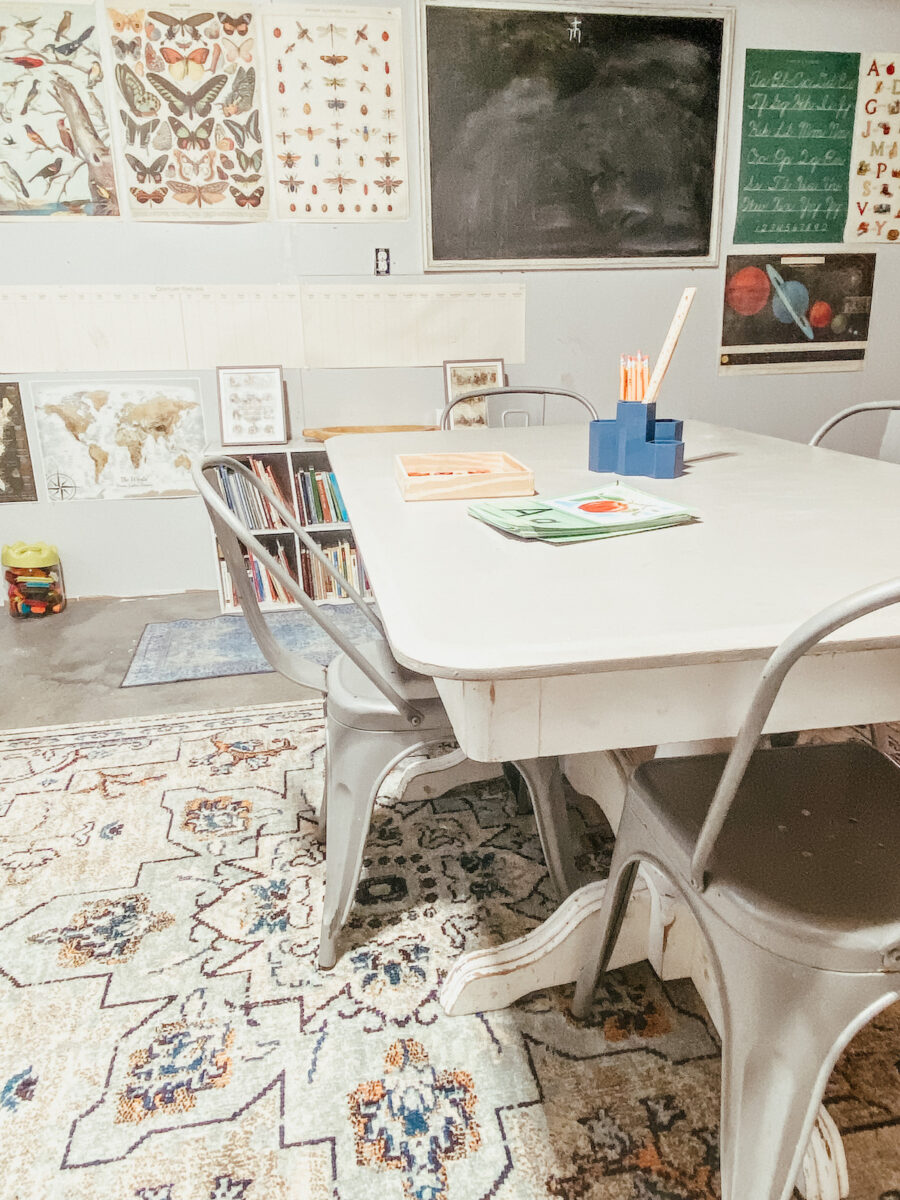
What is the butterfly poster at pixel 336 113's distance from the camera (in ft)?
9.45

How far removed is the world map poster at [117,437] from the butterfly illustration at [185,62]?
1.07 m

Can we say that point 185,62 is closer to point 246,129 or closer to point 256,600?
point 246,129

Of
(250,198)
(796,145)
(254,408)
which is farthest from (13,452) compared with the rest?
(796,145)

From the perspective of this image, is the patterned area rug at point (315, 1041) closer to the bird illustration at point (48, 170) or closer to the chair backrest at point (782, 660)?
the chair backrest at point (782, 660)

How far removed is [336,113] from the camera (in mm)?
2959

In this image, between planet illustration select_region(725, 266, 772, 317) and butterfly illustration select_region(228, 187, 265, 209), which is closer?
butterfly illustration select_region(228, 187, 265, 209)

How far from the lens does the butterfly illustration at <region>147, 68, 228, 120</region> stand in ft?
9.39

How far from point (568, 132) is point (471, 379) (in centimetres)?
99

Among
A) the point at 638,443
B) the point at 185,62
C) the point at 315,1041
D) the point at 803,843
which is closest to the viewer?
the point at 803,843

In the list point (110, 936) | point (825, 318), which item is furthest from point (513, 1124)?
point (825, 318)

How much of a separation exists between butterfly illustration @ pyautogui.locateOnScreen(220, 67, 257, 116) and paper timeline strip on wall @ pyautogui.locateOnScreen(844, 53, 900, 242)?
2442 millimetres

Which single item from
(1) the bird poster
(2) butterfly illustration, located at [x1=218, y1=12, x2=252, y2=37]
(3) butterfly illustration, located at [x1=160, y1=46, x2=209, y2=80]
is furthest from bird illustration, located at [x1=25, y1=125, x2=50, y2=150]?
(2) butterfly illustration, located at [x1=218, y1=12, x2=252, y2=37]

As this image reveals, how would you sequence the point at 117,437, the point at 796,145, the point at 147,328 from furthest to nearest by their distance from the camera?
the point at 796,145 < the point at 117,437 < the point at 147,328

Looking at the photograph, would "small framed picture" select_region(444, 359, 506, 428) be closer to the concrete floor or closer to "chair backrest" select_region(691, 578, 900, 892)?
the concrete floor
